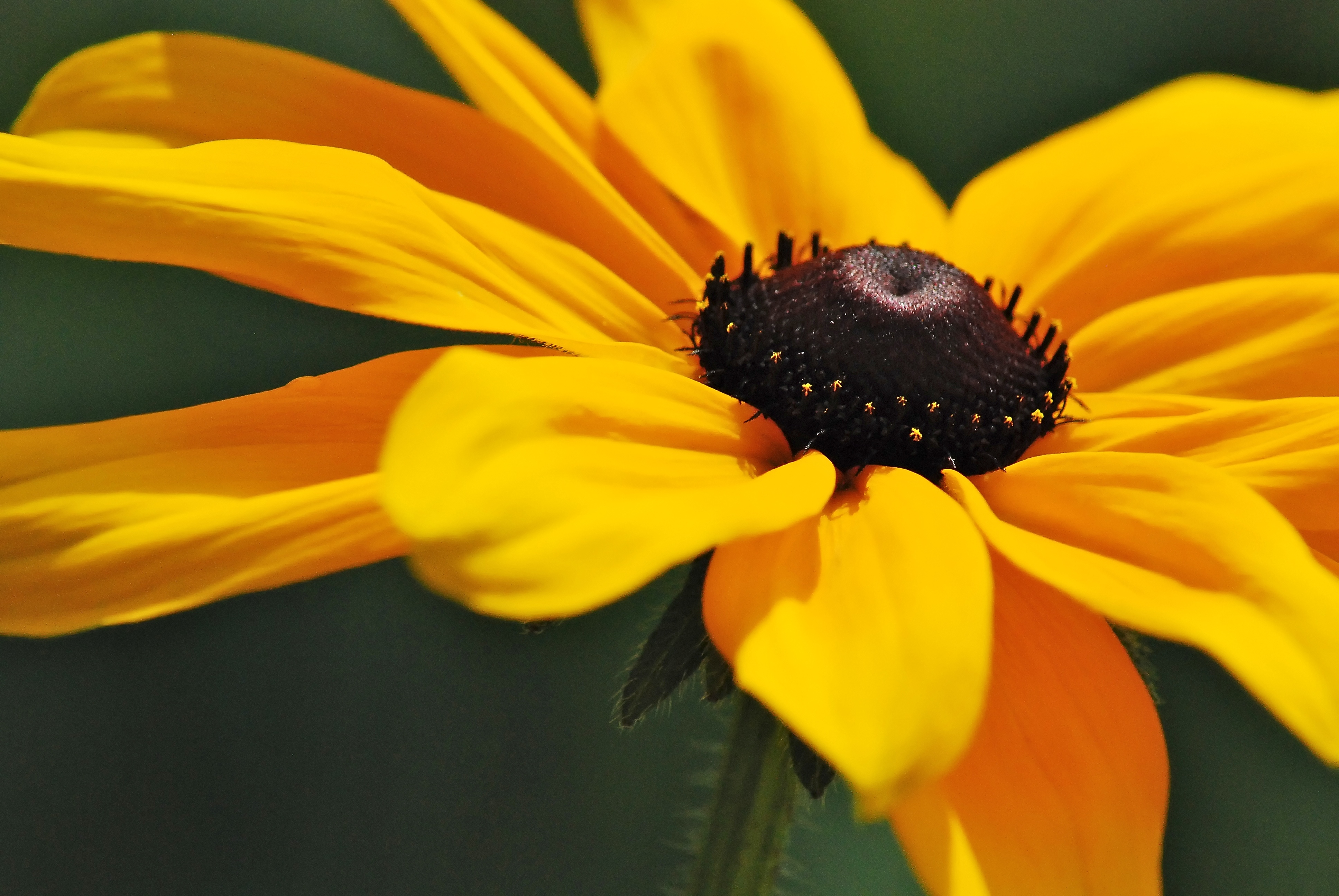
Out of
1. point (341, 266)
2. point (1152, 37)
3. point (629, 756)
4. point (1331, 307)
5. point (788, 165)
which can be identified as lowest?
point (629, 756)

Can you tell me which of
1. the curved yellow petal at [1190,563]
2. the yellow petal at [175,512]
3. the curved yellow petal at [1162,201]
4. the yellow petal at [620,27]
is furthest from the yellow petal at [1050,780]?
the yellow petal at [620,27]

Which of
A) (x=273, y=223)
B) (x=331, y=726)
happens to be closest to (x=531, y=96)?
(x=273, y=223)

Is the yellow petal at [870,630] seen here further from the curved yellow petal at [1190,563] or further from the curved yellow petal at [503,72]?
the curved yellow petal at [503,72]

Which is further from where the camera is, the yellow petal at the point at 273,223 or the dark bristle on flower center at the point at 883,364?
the dark bristle on flower center at the point at 883,364

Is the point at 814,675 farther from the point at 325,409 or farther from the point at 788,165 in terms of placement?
the point at 788,165

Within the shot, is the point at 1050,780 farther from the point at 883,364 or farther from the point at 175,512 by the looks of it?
the point at 175,512

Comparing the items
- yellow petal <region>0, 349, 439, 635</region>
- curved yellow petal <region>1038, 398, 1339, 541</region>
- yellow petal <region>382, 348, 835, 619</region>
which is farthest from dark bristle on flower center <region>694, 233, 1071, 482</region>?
yellow petal <region>0, 349, 439, 635</region>

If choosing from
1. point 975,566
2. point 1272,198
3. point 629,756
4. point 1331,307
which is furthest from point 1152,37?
point 975,566
